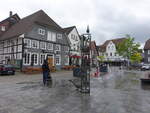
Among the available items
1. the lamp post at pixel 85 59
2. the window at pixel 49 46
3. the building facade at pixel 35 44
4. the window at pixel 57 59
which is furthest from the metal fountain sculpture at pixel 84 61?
the window at pixel 57 59

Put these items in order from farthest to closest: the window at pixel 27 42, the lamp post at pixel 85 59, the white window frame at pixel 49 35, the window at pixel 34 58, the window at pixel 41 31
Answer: the white window frame at pixel 49 35, the window at pixel 41 31, the window at pixel 34 58, the window at pixel 27 42, the lamp post at pixel 85 59

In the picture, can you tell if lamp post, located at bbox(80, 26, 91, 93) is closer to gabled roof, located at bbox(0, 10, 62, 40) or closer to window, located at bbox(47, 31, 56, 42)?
gabled roof, located at bbox(0, 10, 62, 40)

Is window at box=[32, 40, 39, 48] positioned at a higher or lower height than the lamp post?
higher

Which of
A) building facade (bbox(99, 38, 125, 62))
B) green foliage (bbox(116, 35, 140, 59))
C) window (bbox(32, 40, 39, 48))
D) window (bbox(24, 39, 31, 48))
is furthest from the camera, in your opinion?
building facade (bbox(99, 38, 125, 62))

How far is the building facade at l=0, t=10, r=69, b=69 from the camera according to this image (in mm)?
24203

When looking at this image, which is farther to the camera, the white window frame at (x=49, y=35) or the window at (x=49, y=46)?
the white window frame at (x=49, y=35)

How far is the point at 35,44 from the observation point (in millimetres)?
25812

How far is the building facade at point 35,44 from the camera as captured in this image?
79.4 ft

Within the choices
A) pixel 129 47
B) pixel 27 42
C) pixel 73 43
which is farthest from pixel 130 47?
pixel 27 42

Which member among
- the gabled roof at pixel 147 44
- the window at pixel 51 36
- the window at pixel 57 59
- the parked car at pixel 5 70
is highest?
the gabled roof at pixel 147 44

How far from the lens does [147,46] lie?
5831 centimetres

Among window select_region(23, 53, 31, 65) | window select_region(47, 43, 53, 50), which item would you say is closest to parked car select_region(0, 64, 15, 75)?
window select_region(23, 53, 31, 65)

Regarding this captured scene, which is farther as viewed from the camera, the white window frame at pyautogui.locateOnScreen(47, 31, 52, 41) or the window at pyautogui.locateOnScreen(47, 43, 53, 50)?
the white window frame at pyautogui.locateOnScreen(47, 31, 52, 41)

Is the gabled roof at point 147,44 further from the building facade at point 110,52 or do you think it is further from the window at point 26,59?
the window at point 26,59
